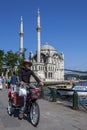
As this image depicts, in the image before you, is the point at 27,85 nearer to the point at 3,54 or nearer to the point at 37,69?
the point at 3,54

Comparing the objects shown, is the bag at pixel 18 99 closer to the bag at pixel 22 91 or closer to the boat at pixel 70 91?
the bag at pixel 22 91

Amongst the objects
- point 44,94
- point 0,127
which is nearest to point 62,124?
point 0,127

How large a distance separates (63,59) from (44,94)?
15518 centimetres

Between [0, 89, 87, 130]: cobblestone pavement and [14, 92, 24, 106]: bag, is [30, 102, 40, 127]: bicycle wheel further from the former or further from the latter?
[14, 92, 24, 106]: bag

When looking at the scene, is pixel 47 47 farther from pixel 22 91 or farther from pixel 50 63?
pixel 22 91

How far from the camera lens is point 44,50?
16550 cm

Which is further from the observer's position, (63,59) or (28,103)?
(63,59)

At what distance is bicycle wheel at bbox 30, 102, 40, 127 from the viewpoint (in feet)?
28.4

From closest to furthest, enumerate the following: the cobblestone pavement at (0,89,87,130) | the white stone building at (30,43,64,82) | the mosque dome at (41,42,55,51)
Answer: the cobblestone pavement at (0,89,87,130) < the white stone building at (30,43,64,82) < the mosque dome at (41,42,55,51)

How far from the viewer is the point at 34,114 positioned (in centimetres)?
888

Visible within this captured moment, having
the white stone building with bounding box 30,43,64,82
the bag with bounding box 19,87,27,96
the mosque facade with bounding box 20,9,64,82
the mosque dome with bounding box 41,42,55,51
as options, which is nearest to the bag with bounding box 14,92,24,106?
the bag with bounding box 19,87,27,96

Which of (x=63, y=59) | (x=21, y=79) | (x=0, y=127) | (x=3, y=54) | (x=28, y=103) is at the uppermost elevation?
(x=63, y=59)

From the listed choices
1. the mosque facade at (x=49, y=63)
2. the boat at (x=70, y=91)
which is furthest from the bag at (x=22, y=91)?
the mosque facade at (x=49, y=63)

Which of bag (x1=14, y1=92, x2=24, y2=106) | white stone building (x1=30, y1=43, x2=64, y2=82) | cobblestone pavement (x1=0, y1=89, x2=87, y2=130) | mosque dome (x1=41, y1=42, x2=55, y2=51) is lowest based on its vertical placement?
cobblestone pavement (x1=0, y1=89, x2=87, y2=130)
